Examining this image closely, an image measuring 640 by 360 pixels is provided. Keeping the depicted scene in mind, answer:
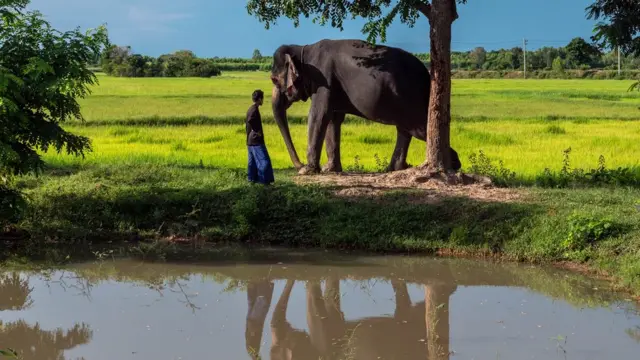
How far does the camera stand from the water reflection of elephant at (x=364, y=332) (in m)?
5.71

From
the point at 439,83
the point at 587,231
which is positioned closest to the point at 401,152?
the point at 439,83

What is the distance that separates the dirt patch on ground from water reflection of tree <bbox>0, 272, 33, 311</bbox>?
374 cm

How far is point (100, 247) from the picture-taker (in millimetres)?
9352

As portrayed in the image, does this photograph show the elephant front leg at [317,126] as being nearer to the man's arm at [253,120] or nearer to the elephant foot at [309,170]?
the elephant foot at [309,170]

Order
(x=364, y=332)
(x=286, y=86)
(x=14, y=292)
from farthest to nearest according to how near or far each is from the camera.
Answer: (x=286, y=86) < (x=14, y=292) < (x=364, y=332)

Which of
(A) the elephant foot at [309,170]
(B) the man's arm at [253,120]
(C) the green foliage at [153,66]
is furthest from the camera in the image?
(C) the green foliage at [153,66]

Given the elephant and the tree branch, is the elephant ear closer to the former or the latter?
the elephant

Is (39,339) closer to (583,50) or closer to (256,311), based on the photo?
(256,311)

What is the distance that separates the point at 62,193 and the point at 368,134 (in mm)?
8135

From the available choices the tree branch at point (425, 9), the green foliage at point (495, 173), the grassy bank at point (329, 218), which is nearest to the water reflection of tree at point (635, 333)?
the grassy bank at point (329, 218)

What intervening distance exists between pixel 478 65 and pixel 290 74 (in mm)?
54157

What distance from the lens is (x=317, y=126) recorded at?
1136cm

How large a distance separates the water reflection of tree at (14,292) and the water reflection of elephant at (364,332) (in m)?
2.24

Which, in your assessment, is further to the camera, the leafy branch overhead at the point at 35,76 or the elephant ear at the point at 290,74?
the elephant ear at the point at 290,74
